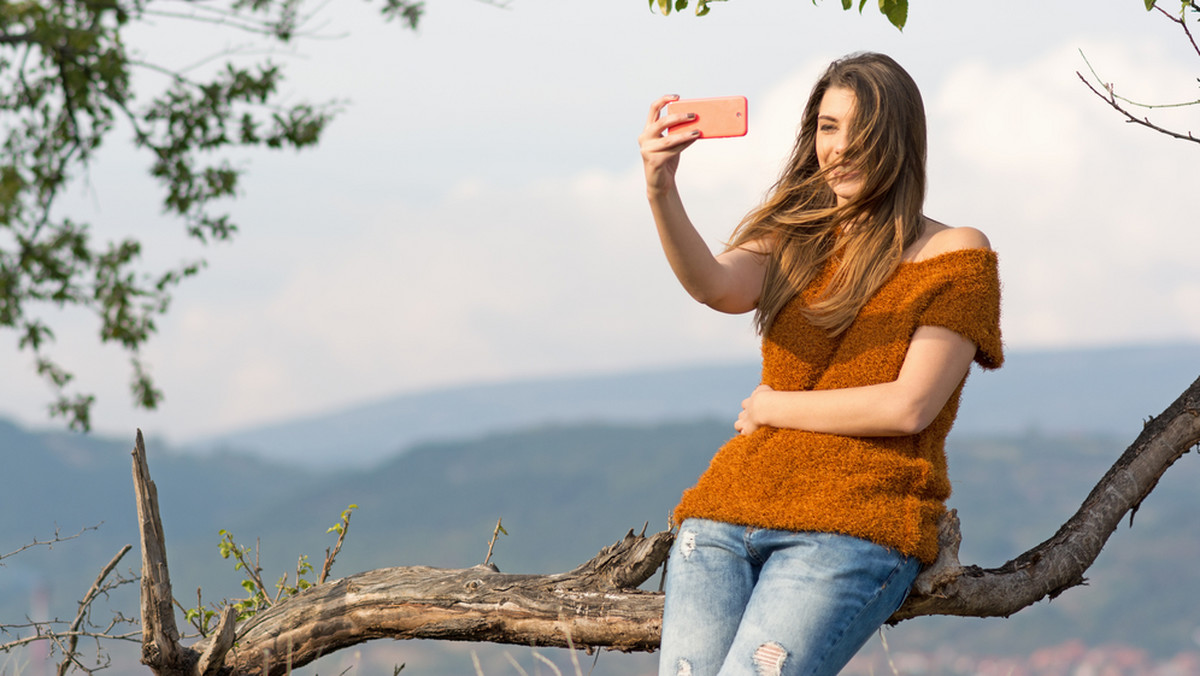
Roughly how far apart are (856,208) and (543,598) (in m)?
1.76

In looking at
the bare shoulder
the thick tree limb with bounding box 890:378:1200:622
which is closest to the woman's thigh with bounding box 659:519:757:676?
the thick tree limb with bounding box 890:378:1200:622

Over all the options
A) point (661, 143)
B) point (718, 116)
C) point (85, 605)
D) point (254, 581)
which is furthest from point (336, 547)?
point (718, 116)

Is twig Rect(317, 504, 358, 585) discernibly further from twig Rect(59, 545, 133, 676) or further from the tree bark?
twig Rect(59, 545, 133, 676)

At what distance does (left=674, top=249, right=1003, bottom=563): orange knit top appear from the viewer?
3.09 m

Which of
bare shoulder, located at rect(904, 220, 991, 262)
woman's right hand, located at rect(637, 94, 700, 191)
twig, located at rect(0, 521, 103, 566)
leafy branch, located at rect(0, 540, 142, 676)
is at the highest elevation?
woman's right hand, located at rect(637, 94, 700, 191)

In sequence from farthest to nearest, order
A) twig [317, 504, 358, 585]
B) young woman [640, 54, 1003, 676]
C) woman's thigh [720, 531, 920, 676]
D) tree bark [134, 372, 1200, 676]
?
1. twig [317, 504, 358, 585]
2. tree bark [134, 372, 1200, 676]
3. young woman [640, 54, 1003, 676]
4. woman's thigh [720, 531, 920, 676]

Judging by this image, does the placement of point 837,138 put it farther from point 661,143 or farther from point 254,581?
point 254,581

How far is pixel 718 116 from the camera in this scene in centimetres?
299

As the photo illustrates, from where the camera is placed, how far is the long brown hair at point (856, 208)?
3.30 metres

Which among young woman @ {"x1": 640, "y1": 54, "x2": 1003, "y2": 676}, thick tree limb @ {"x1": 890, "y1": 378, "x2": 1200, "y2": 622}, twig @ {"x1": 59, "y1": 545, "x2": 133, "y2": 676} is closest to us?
young woman @ {"x1": 640, "y1": 54, "x2": 1003, "y2": 676}

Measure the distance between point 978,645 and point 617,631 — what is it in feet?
503

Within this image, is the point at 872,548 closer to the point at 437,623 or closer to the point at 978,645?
the point at 437,623

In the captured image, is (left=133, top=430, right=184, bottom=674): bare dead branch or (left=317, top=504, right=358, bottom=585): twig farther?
(left=317, top=504, right=358, bottom=585): twig

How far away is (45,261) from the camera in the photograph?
397 inches
